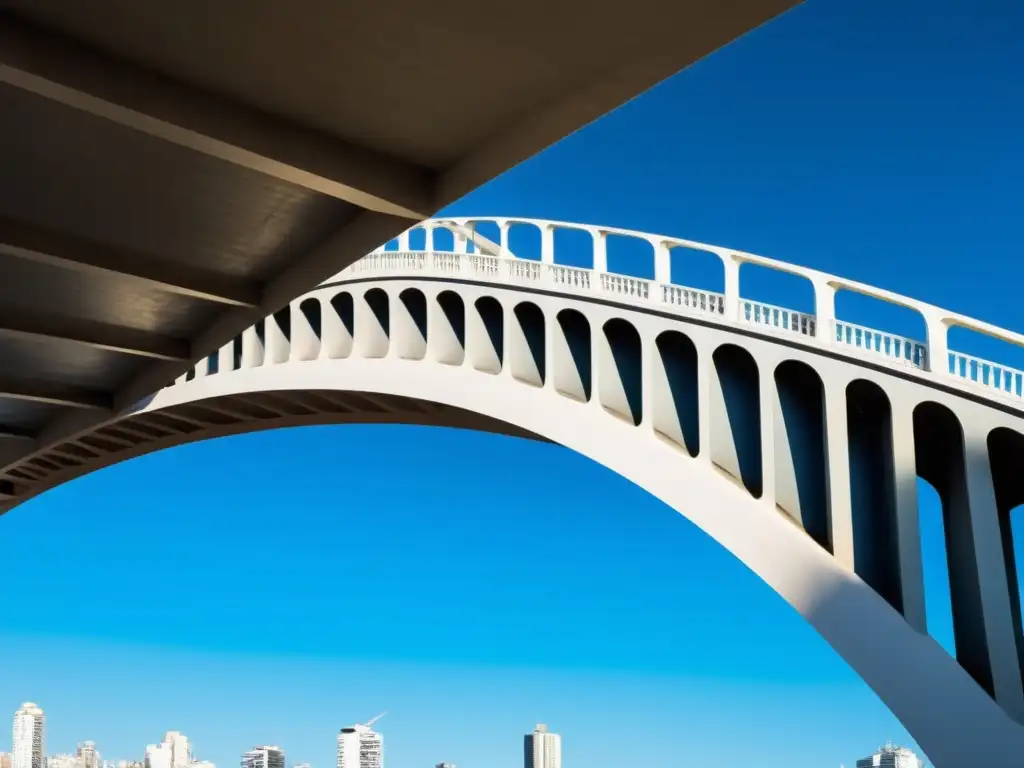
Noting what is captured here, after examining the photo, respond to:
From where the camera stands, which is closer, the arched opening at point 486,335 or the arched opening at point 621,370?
the arched opening at point 621,370

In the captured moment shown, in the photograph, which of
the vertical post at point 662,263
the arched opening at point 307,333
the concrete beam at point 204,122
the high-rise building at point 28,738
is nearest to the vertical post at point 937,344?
the vertical post at point 662,263

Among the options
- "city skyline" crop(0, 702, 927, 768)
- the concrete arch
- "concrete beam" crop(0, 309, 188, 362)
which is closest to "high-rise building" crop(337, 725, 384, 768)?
"city skyline" crop(0, 702, 927, 768)

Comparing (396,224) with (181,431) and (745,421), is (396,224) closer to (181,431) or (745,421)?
(745,421)

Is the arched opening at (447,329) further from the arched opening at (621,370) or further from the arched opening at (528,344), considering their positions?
the arched opening at (621,370)

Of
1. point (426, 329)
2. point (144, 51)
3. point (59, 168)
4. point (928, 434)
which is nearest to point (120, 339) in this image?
point (59, 168)

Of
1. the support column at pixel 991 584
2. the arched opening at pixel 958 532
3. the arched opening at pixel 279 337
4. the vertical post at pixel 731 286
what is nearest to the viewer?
the support column at pixel 991 584

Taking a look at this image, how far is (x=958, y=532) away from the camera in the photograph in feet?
71.8

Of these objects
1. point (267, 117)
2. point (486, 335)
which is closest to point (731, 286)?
point (486, 335)

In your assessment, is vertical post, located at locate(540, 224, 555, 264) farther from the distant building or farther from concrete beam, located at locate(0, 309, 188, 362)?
the distant building

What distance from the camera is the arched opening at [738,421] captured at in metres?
25.2

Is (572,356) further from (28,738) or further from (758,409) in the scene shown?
(28,738)

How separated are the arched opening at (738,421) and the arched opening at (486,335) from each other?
684 cm

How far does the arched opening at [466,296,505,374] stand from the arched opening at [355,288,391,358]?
3533 mm

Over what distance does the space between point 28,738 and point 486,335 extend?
127 m
